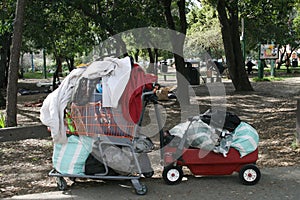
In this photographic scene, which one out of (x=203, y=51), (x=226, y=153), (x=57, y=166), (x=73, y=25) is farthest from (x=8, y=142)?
(x=203, y=51)

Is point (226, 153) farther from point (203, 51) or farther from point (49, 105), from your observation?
point (203, 51)

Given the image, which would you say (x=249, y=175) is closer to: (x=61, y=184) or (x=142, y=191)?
(x=142, y=191)

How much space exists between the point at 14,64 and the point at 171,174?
17.1 ft

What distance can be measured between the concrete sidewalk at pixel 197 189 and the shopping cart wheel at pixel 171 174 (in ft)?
0.22

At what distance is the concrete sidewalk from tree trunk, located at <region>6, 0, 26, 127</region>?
441cm

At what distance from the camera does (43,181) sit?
600 cm

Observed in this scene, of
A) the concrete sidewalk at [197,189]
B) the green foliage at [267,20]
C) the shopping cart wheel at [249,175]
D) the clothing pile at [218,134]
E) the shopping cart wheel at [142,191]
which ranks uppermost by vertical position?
the green foliage at [267,20]

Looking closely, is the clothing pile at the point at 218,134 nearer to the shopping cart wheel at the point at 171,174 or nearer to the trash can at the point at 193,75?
the shopping cart wheel at the point at 171,174

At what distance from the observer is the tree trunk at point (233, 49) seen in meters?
18.8

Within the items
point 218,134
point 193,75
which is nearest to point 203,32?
point 193,75

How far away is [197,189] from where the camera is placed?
5441mm

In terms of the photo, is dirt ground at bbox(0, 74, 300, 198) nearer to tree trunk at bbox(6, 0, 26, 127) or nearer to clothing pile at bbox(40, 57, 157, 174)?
clothing pile at bbox(40, 57, 157, 174)

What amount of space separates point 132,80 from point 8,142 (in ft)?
14.5

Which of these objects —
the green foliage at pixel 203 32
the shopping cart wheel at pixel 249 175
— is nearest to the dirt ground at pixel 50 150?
the shopping cart wheel at pixel 249 175
